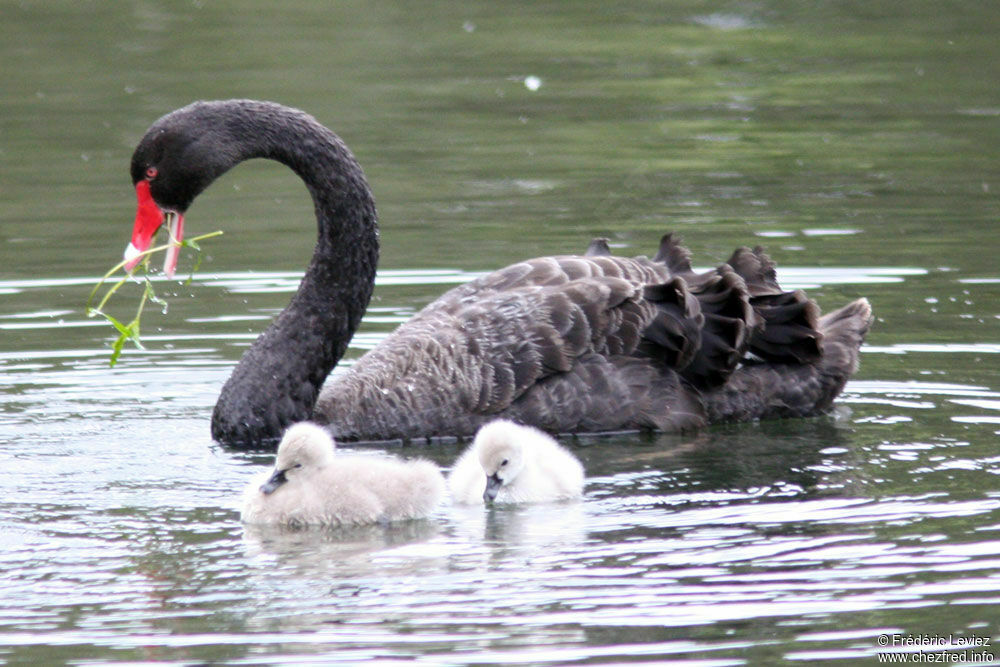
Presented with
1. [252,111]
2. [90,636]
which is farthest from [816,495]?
[252,111]

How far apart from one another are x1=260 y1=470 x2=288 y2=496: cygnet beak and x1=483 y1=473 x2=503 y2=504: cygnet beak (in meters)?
0.70

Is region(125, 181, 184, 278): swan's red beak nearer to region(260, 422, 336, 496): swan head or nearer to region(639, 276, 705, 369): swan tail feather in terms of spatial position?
region(260, 422, 336, 496): swan head

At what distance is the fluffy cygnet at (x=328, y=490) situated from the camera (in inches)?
240

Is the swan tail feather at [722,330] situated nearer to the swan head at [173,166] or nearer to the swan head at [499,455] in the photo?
the swan head at [499,455]

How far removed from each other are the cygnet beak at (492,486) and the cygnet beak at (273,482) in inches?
27.7

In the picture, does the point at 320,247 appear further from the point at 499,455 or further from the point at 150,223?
the point at 499,455

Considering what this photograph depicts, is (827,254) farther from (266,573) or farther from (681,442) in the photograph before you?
(266,573)

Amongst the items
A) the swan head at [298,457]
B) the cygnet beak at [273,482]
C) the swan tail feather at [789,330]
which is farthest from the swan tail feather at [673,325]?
the cygnet beak at [273,482]

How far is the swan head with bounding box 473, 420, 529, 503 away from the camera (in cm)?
623

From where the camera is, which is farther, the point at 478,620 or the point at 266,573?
the point at 266,573

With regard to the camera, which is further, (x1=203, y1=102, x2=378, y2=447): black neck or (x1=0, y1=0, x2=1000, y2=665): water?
(x1=203, y1=102, x2=378, y2=447): black neck

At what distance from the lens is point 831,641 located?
4.82 meters

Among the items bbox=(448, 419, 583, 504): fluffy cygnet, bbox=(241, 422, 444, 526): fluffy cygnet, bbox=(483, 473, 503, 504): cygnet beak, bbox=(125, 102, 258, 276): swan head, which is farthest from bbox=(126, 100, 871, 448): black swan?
bbox=(241, 422, 444, 526): fluffy cygnet

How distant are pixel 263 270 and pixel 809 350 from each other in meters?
3.91
